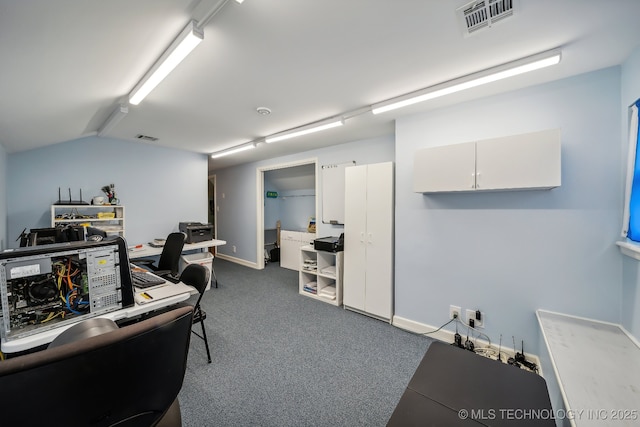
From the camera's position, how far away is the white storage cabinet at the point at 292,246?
199 inches

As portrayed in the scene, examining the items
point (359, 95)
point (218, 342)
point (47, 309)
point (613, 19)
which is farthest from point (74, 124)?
point (613, 19)

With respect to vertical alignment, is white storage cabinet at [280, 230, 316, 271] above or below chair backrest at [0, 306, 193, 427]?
below

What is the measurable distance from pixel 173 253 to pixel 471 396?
3.55 metres

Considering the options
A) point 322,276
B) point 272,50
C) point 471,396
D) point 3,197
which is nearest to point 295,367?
point 471,396

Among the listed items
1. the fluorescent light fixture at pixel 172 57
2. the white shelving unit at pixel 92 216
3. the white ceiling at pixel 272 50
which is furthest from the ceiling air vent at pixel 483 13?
the white shelving unit at pixel 92 216

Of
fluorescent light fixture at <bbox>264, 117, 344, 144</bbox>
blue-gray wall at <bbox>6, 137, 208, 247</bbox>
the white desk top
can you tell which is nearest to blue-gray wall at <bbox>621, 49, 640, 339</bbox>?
fluorescent light fixture at <bbox>264, 117, 344, 144</bbox>

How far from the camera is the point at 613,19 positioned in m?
1.37

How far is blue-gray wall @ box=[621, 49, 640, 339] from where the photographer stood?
1593 mm

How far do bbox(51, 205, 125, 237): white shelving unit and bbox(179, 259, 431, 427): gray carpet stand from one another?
1830mm

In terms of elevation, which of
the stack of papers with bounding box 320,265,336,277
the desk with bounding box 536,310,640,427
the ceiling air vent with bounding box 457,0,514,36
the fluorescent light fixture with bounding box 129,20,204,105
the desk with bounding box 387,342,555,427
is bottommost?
the stack of papers with bounding box 320,265,336,277

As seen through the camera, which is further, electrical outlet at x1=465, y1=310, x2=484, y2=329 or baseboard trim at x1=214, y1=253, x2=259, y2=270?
baseboard trim at x1=214, y1=253, x2=259, y2=270

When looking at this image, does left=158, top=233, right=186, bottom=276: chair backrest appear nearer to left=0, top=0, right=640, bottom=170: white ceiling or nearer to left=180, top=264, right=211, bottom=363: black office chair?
left=180, top=264, right=211, bottom=363: black office chair

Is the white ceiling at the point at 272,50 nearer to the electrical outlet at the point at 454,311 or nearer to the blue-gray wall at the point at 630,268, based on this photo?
the blue-gray wall at the point at 630,268

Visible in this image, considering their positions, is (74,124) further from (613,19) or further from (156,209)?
(613,19)
